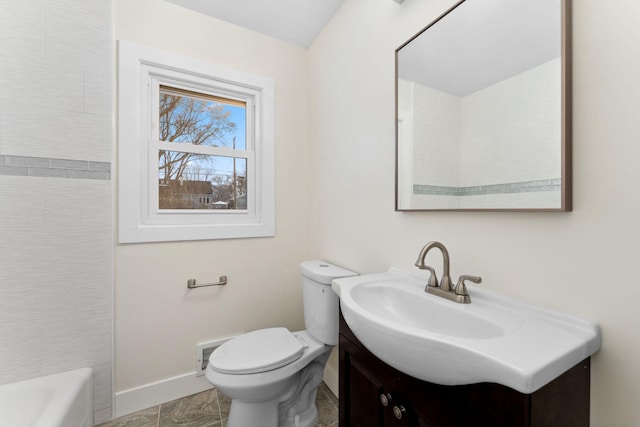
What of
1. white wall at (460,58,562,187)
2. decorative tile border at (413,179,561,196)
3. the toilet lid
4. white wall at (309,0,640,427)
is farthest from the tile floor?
white wall at (460,58,562,187)

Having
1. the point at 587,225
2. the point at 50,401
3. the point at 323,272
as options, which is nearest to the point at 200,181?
the point at 323,272

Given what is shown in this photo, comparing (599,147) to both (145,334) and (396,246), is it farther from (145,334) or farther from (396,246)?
(145,334)

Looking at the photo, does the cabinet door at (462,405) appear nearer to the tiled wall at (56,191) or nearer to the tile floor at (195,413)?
the tile floor at (195,413)

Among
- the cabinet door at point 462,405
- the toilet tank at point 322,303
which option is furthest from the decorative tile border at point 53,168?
the cabinet door at point 462,405

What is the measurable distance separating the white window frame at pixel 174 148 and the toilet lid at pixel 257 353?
660 millimetres

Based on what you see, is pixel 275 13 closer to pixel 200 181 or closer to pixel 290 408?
pixel 200 181

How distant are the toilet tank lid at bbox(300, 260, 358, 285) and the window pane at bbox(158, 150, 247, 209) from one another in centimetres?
70

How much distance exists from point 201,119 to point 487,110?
162 cm

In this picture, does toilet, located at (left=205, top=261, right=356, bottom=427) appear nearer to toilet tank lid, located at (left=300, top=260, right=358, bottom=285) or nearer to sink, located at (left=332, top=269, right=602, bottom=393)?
toilet tank lid, located at (left=300, top=260, right=358, bottom=285)

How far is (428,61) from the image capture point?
1.06 meters

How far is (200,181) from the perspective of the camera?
175 centimetres

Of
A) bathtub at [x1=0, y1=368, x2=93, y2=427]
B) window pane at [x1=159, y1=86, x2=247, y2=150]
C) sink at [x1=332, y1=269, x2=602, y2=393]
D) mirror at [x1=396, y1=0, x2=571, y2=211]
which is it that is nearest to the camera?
sink at [x1=332, y1=269, x2=602, y2=393]

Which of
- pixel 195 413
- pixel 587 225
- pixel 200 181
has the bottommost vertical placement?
pixel 195 413

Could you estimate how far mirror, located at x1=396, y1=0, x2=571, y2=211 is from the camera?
70cm
